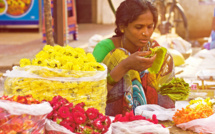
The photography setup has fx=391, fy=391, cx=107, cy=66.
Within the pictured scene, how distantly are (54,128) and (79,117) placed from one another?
141 mm

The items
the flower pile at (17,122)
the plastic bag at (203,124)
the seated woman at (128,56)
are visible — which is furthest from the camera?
the seated woman at (128,56)

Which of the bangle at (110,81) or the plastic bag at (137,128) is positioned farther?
the bangle at (110,81)

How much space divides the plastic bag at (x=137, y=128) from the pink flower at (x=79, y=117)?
31 centimetres

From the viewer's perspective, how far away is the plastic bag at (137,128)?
2.21 metres

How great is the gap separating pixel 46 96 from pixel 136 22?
1005 mm

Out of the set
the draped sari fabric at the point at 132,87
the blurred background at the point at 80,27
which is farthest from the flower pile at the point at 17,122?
the blurred background at the point at 80,27

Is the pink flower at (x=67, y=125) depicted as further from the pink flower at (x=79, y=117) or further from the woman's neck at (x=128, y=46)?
the woman's neck at (x=128, y=46)

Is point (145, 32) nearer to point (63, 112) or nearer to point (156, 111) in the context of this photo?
point (156, 111)

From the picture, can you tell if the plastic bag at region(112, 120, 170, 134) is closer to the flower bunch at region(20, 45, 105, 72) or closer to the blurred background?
the flower bunch at region(20, 45, 105, 72)

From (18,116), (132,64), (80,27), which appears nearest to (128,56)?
(132,64)

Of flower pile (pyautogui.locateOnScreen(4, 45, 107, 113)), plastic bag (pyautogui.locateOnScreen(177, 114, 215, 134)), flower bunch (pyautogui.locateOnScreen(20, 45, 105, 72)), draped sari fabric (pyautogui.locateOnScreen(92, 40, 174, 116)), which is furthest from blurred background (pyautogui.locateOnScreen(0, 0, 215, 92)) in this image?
flower pile (pyautogui.locateOnScreen(4, 45, 107, 113))

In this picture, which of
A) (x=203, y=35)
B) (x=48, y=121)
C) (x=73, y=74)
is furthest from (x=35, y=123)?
(x=203, y=35)

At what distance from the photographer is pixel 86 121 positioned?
6.74ft

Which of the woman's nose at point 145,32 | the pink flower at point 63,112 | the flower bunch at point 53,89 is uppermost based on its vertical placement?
the woman's nose at point 145,32
